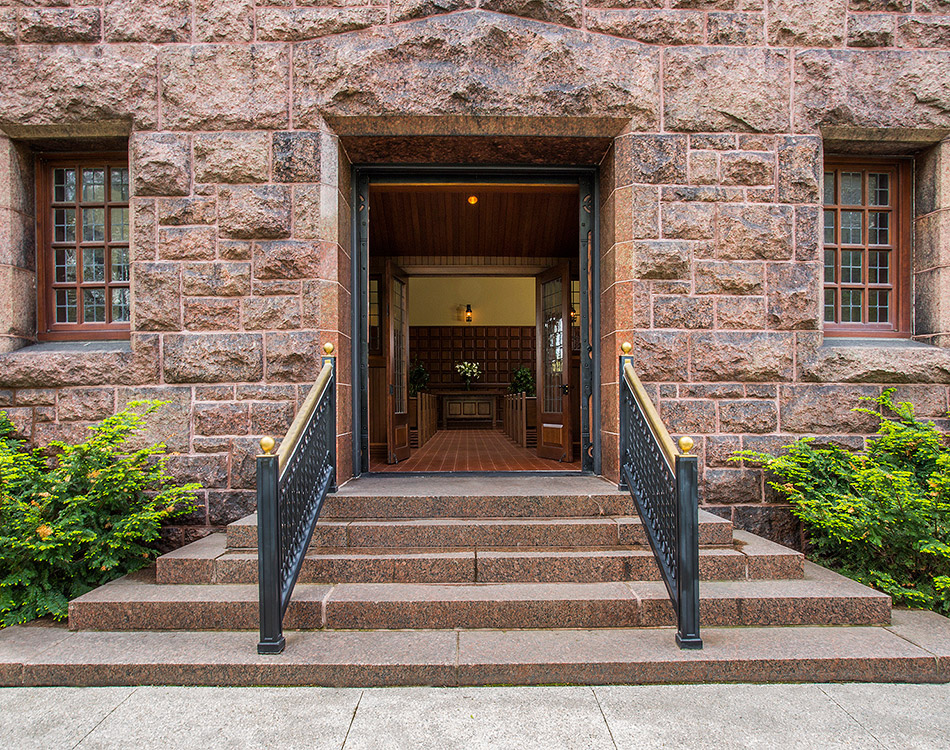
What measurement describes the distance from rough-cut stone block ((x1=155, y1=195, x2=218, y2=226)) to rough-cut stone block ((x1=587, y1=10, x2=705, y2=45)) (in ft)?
11.0

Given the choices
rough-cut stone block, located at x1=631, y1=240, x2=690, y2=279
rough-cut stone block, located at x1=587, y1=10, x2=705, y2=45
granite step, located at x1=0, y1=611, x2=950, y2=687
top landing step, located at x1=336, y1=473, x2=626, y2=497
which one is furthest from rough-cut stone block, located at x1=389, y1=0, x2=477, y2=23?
granite step, located at x1=0, y1=611, x2=950, y2=687

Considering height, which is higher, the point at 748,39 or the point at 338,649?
the point at 748,39

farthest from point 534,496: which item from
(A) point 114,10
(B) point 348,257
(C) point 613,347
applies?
(A) point 114,10

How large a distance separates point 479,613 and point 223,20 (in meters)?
4.76

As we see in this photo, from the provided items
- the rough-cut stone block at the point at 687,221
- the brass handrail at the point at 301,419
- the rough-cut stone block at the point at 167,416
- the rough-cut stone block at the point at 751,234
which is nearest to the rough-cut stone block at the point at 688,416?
the rough-cut stone block at the point at 751,234

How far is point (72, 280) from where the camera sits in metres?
4.69

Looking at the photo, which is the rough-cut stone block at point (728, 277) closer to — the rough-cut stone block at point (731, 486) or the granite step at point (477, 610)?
the rough-cut stone block at point (731, 486)

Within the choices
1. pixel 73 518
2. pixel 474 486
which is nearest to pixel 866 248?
pixel 474 486

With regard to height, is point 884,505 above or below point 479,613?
above

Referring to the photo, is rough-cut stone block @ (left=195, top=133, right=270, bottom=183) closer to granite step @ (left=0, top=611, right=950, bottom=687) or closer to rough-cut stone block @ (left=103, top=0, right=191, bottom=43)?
rough-cut stone block @ (left=103, top=0, right=191, bottom=43)

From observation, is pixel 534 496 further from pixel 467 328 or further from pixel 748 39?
pixel 467 328

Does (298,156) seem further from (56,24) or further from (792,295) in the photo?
(792,295)

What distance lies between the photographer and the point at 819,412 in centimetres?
440

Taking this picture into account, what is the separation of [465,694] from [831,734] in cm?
158
